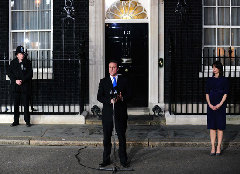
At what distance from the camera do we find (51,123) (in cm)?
1066

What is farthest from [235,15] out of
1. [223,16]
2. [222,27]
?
[222,27]

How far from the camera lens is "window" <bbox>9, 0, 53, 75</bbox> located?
1177 centimetres

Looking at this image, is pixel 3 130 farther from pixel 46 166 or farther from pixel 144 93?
pixel 144 93

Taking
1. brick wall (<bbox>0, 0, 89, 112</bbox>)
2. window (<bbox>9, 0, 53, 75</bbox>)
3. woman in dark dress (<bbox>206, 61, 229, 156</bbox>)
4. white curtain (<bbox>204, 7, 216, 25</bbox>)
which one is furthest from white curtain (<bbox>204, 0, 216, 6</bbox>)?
woman in dark dress (<bbox>206, 61, 229, 156</bbox>)

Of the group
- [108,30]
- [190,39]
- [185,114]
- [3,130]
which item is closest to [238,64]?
[190,39]

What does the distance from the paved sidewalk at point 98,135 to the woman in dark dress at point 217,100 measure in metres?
0.92

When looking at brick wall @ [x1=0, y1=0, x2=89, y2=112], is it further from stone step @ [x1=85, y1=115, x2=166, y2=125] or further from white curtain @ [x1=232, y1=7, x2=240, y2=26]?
white curtain @ [x1=232, y1=7, x2=240, y2=26]

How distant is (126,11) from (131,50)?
1.15m

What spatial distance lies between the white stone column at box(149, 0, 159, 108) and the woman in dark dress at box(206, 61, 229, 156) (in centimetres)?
383

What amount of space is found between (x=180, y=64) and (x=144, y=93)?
1.31 m

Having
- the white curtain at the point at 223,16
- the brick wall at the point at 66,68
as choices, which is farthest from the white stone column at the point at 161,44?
the brick wall at the point at 66,68

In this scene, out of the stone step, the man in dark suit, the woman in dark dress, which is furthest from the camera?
the stone step

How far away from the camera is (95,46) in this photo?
450 inches

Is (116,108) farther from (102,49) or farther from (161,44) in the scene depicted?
(161,44)
